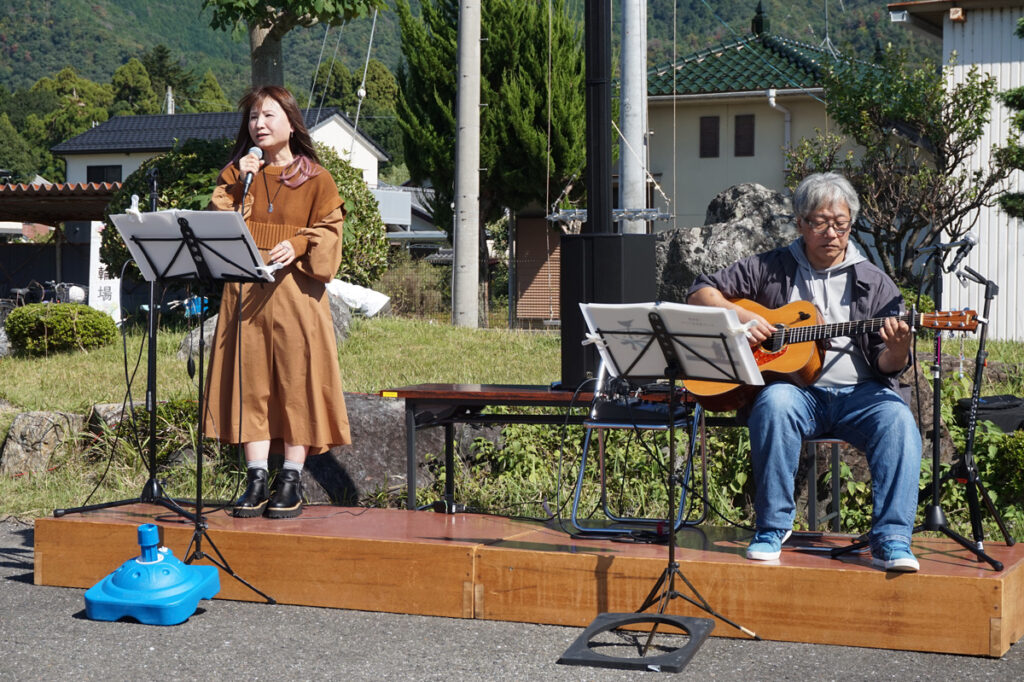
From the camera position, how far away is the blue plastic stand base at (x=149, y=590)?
4730 mm

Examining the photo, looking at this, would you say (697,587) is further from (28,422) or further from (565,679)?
(28,422)

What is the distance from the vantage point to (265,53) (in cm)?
1258

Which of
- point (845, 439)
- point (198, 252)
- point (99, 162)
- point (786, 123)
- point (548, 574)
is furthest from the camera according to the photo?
point (99, 162)

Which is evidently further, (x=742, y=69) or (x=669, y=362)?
(x=742, y=69)

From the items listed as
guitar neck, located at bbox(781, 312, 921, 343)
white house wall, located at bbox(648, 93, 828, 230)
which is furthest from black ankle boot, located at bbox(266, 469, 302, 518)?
white house wall, located at bbox(648, 93, 828, 230)

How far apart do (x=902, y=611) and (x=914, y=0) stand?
15.3 meters

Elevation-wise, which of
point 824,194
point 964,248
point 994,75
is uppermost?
point 994,75

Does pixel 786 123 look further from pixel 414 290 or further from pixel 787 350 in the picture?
pixel 787 350

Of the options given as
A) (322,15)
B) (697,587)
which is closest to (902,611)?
(697,587)

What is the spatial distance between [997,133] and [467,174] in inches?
310

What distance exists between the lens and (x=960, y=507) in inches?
269

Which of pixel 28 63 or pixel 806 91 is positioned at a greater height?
pixel 28 63

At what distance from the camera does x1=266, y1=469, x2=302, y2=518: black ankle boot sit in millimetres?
5586

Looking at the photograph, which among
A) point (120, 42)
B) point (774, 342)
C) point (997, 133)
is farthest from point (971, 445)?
point (120, 42)
